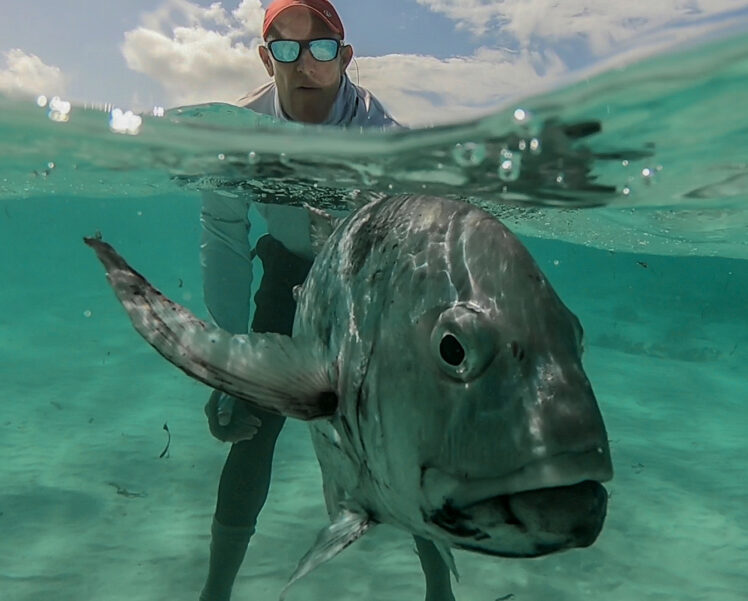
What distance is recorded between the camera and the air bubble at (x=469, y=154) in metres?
7.78

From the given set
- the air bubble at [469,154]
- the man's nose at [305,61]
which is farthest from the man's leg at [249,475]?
the air bubble at [469,154]

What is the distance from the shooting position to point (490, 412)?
2.08 metres

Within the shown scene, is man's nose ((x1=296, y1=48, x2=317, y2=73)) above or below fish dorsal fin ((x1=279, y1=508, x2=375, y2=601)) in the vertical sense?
above

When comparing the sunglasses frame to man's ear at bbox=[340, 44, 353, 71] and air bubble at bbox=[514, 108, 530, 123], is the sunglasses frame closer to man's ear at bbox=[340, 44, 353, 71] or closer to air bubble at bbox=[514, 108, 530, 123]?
man's ear at bbox=[340, 44, 353, 71]

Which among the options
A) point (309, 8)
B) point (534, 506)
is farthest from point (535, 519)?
point (309, 8)

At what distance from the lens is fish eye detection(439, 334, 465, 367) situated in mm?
2188

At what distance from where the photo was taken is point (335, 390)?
271 cm

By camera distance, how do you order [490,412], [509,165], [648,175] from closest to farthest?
[490,412] → [509,165] → [648,175]

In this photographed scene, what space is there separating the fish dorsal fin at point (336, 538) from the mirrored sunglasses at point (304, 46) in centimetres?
394

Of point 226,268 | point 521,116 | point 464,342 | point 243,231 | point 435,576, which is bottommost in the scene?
point 435,576

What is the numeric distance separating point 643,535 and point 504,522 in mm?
7549

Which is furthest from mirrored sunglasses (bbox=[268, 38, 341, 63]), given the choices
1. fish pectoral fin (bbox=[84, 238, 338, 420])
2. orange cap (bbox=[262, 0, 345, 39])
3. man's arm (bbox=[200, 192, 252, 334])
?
fish pectoral fin (bbox=[84, 238, 338, 420])

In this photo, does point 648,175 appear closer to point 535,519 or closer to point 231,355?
point 231,355

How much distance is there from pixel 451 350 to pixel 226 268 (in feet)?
12.7
